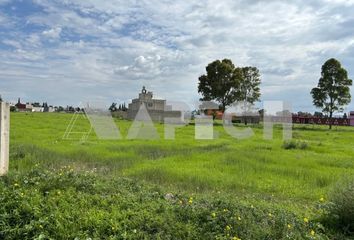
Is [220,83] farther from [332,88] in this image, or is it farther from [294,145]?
[294,145]

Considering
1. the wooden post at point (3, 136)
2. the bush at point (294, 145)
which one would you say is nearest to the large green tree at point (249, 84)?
the bush at point (294, 145)

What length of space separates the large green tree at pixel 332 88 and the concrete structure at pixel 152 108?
16.7 meters

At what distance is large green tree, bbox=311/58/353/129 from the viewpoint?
42.0 meters

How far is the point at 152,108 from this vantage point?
5116 cm

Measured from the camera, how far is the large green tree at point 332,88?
138 ft

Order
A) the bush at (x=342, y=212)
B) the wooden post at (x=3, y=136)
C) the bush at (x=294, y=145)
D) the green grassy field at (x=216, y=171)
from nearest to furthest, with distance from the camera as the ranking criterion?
the bush at (x=342, y=212)
the wooden post at (x=3, y=136)
the green grassy field at (x=216, y=171)
the bush at (x=294, y=145)

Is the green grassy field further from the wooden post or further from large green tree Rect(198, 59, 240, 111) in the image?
large green tree Rect(198, 59, 240, 111)

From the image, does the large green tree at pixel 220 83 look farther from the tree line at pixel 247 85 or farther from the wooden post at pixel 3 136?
the wooden post at pixel 3 136

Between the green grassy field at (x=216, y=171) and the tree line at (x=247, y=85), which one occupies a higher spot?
the tree line at (x=247, y=85)

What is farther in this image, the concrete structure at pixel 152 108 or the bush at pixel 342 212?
the concrete structure at pixel 152 108

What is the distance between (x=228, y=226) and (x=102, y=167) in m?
7.49

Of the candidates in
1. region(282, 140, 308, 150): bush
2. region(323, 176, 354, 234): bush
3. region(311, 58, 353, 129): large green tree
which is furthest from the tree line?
region(323, 176, 354, 234): bush

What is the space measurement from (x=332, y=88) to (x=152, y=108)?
75.1 ft

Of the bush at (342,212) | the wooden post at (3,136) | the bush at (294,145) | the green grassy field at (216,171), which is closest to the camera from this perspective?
the bush at (342,212)
